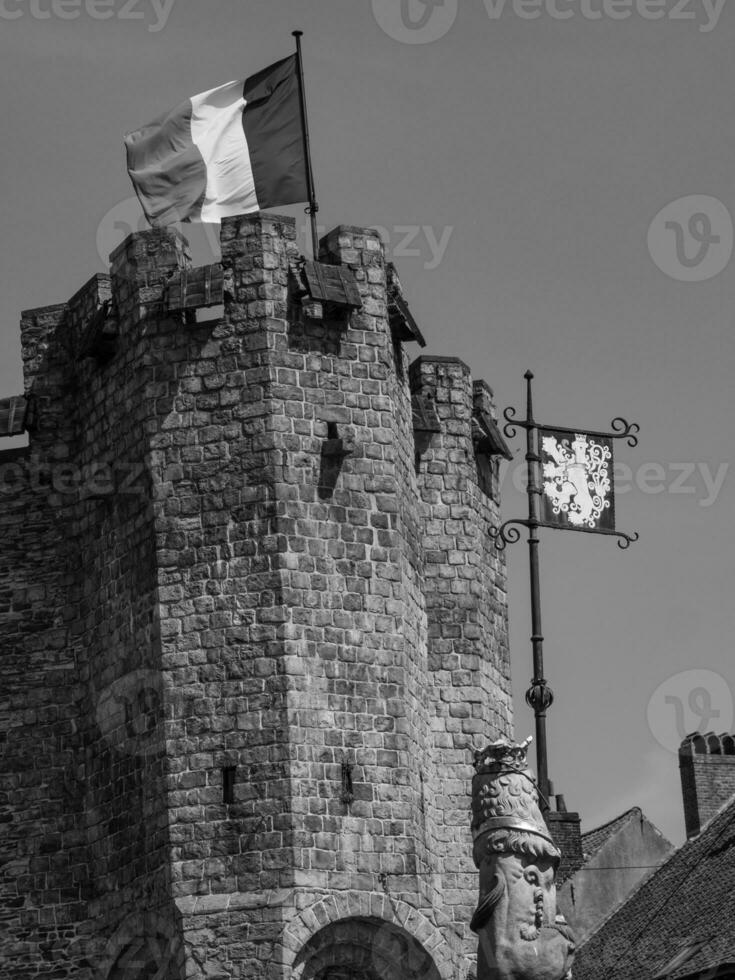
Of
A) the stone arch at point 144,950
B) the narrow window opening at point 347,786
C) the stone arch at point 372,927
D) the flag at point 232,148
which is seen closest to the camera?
the stone arch at point 372,927

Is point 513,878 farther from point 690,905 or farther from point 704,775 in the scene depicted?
point 704,775

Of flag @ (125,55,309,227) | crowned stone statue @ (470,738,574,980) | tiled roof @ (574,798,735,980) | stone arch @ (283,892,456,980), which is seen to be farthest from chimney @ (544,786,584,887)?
crowned stone statue @ (470,738,574,980)

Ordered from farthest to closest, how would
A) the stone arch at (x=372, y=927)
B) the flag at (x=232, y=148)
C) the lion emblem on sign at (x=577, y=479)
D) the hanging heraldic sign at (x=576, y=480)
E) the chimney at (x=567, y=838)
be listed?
the chimney at (x=567, y=838) → the lion emblem on sign at (x=577, y=479) → the hanging heraldic sign at (x=576, y=480) → the flag at (x=232, y=148) → the stone arch at (x=372, y=927)

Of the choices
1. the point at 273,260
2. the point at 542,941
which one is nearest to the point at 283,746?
the point at 273,260

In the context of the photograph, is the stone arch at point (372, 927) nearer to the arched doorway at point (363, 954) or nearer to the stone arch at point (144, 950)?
the arched doorway at point (363, 954)

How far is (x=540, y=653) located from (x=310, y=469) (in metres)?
3.81

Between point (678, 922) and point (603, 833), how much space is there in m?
7.09

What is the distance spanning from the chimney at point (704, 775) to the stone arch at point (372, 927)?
12.2 m

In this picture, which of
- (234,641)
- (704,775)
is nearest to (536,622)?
(234,641)

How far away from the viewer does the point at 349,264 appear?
3306 centimetres

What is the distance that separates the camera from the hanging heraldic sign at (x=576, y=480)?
35.1 meters

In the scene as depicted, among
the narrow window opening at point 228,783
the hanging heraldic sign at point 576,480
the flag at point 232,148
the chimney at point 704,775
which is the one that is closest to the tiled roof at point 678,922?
the chimney at point 704,775

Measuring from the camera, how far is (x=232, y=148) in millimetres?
33656

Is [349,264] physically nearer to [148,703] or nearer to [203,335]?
[203,335]
